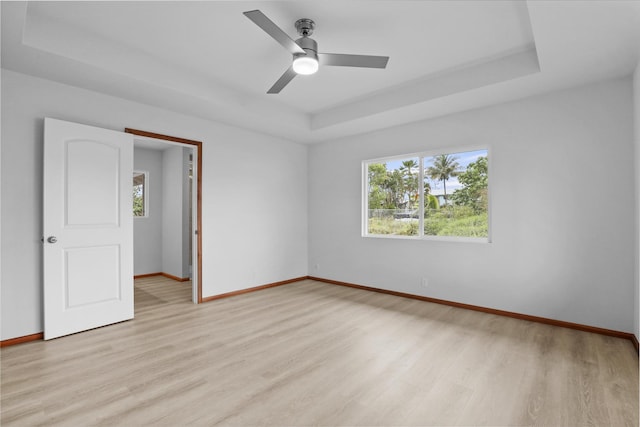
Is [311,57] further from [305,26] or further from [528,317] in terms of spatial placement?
[528,317]

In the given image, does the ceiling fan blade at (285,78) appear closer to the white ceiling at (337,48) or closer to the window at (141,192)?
the white ceiling at (337,48)

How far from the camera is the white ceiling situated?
237cm

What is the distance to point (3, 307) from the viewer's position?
2.83 m

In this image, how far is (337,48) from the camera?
2988 millimetres

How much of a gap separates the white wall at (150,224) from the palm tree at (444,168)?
5214 millimetres

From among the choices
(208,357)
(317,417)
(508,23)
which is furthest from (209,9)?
(317,417)

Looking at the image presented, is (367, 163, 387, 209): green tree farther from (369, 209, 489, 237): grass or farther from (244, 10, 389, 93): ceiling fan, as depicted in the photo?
(244, 10, 389, 93): ceiling fan

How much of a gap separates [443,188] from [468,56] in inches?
66.5

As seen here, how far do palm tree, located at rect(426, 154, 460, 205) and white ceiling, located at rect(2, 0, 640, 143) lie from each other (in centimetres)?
63

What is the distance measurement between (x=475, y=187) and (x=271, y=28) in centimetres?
308

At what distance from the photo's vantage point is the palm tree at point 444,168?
4.20 meters

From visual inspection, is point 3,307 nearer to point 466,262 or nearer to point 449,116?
point 466,262

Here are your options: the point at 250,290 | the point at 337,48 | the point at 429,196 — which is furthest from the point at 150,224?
the point at 429,196

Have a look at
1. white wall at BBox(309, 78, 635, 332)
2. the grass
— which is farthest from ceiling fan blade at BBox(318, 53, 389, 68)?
the grass
